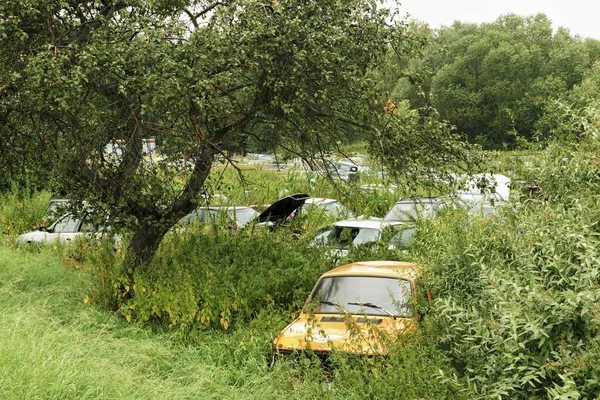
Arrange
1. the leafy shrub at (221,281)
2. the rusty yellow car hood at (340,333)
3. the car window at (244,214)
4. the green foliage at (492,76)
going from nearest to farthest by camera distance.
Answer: the rusty yellow car hood at (340,333), the leafy shrub at (221,281), the car window at (244,214), the green foliage at (492,76)

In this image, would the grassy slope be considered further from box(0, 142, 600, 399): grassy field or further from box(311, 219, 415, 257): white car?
box(311, 219, 415, 257): white car

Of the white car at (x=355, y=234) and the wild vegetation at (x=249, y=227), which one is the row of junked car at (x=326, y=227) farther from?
the wild vegetation at (x=249, y=227)

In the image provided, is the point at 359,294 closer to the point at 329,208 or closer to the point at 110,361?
the point at 110,361

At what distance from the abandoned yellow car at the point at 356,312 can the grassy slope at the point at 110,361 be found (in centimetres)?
39

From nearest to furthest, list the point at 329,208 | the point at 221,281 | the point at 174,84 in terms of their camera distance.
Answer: the point at 174,84 → the point at 221,281 → the point at 329,208

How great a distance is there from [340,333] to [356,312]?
54 cm

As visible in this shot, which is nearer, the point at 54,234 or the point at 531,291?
the point at 531,291

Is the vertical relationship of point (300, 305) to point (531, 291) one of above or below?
below

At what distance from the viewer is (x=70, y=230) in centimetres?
1448

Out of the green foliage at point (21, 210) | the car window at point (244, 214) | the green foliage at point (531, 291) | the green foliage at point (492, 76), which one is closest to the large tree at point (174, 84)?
the green foliage at point (531, 291)

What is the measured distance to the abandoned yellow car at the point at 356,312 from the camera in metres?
6.16

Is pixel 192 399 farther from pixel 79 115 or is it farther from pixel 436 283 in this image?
pixel 79 115

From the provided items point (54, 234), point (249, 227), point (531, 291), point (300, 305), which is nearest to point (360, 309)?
point (300, 305)

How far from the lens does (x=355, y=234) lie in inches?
472
